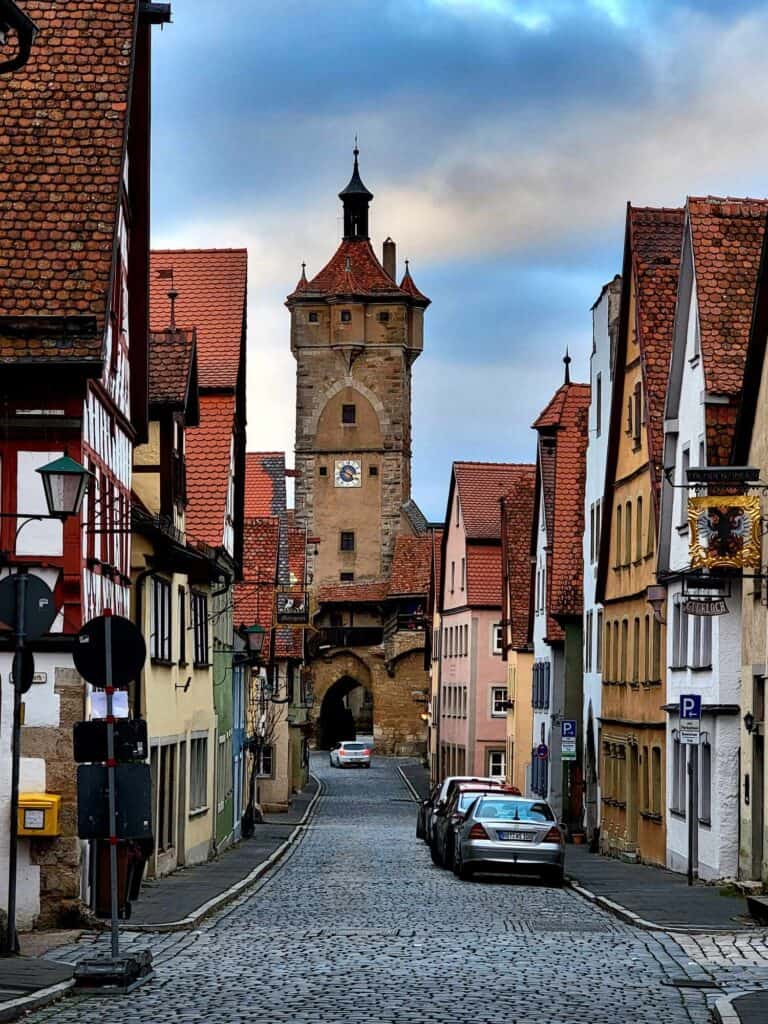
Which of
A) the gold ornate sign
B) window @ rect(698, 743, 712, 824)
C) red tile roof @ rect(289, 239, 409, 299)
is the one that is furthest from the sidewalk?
red tile roof @ rect(289, 239, 409, 299)

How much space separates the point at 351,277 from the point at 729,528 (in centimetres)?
10468

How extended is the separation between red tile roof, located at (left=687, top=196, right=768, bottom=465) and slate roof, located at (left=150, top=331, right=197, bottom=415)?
295 inches

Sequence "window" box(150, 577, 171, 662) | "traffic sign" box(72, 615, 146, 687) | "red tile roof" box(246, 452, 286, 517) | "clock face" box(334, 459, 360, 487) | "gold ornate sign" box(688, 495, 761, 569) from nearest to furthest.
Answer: "traffic sign" box(72, 615, 146, 687) < "gold ornate sign" box(688, 495, 761, 569) < "window" box(150, 577, 171, 662) < "red tile roof" box(246, 452, 286, 517) < "clock face" box(334, 459, 360, 487)

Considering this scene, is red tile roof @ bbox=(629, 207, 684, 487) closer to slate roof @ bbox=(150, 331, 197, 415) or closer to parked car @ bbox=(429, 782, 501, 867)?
parked car @ bbox=(429, 782, 501, 867)

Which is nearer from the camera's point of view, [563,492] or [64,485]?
[64,485]

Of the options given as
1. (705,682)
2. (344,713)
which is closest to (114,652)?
(705,682)

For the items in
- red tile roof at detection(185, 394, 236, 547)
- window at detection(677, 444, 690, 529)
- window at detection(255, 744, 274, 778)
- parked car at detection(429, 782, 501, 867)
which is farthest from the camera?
window at detection(255, 744, 274, 778)

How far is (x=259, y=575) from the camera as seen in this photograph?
184 ft

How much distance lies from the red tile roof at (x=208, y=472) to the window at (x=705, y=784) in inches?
393

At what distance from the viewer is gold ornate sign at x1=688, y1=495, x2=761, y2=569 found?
2506 cm

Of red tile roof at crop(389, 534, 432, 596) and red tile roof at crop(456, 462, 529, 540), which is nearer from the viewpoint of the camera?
red tile roof at crop(456, 462, 529, 540)

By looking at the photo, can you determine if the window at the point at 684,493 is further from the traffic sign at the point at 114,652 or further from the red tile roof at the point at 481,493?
the red tile roof at the point at 481,493

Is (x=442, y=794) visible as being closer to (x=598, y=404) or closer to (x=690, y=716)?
(x=598, y=404)

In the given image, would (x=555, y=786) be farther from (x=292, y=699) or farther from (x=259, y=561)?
(x=292, y=699)
